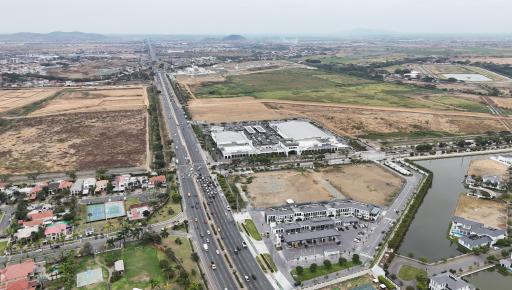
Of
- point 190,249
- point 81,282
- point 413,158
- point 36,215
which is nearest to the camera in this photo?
point 81,282

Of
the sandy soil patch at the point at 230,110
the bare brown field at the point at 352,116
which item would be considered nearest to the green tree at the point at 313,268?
the bare brown field at the point at 352,116

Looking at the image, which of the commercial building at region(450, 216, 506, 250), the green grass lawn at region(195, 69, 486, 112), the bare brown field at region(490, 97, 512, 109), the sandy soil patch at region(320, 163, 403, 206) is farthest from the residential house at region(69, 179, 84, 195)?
the bare brown field at region(490, 97, 512, 109)

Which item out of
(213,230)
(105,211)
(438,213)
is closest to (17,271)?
(105,211)

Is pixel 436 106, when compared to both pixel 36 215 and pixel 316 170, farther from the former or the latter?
pixel 36 215

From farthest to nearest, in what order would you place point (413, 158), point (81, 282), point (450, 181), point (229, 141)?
point (229, 141), point (413, 158), point (450, 181), point (81, 282)

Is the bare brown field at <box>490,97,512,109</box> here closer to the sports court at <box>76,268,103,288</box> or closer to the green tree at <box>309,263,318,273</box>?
the green tree at <box>309,263,318,273</box>

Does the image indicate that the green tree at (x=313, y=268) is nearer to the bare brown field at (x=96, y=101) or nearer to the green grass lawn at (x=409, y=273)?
the green grass lawn at (x=409, y=273)

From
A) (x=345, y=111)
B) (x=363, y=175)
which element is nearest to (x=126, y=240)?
(x=363, y=175)
